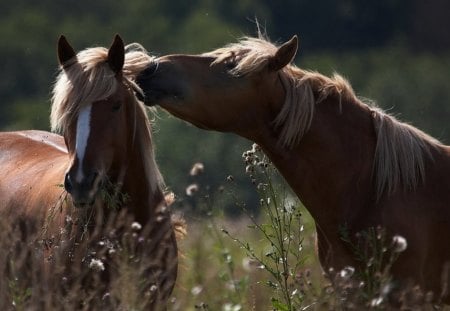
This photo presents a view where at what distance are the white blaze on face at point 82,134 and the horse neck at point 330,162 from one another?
0.97m

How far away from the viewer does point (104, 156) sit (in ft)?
23.2

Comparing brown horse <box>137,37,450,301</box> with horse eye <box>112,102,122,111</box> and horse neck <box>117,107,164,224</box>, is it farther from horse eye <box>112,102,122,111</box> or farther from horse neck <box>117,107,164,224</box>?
horse neck <box>117,107,164,224</box>

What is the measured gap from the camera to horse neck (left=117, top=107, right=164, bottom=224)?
7.50 metres

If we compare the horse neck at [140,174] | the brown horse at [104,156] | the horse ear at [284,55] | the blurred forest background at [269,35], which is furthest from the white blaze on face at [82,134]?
the blurred forest background at [269,35]

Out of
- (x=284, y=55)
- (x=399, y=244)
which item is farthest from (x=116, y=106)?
(x=399, y=244)

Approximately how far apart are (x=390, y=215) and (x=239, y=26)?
115 feet

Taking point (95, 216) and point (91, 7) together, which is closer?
point (95, 216)

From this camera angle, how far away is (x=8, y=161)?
9.02 m

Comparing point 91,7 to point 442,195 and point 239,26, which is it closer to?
point 239,26

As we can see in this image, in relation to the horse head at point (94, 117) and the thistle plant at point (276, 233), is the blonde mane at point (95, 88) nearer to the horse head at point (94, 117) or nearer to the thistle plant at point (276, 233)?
the horse head at point (94, 117)

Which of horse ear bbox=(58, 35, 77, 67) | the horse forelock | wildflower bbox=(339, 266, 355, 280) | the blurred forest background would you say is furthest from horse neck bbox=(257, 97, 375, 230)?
the blurred forest background

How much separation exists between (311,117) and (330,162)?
0.28m

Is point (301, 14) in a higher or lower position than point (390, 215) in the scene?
higher

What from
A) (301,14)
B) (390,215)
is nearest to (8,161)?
(390,215)
